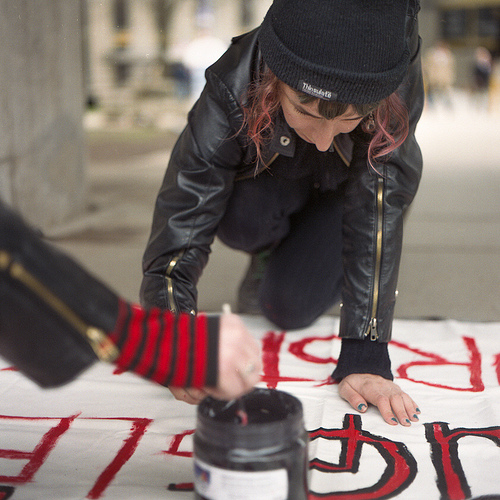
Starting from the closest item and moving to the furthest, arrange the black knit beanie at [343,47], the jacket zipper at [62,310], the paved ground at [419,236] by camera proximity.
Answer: the jacket zipper at [62,310] < the black knit beanie at [343,47] < the paved ground at [419,236]

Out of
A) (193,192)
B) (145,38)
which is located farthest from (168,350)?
(145,38)

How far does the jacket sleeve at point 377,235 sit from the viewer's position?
1.52 m

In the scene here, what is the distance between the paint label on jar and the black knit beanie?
62 centimetres

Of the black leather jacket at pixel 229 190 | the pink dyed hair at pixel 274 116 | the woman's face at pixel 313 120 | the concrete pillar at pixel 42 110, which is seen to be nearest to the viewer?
the woman's face at pixel 313 120

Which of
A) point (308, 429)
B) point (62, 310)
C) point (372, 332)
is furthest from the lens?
point (372, 332)

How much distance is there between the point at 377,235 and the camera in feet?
5.03

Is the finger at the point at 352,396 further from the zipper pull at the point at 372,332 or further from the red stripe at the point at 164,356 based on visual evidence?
the red stripe at the point at 164,356

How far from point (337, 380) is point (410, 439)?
302mm

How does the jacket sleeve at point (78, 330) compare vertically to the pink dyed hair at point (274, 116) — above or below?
below

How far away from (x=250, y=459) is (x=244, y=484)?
33mm

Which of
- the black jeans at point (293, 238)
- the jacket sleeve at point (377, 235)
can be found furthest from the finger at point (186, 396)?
the black jeans at point (293, 238)

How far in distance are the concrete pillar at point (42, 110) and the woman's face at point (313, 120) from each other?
1845mm

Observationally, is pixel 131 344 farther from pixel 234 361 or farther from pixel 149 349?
pixel 234 361

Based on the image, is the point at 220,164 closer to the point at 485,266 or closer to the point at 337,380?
the point at 337,380
